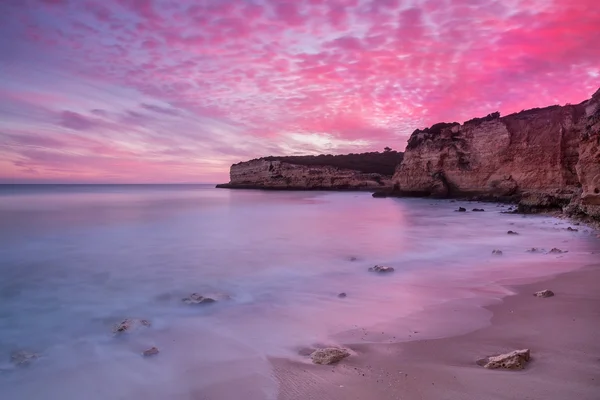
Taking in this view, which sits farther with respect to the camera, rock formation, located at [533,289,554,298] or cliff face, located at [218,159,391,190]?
cliff face, located at [218,159,391,190]

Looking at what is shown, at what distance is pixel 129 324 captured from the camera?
3773mm

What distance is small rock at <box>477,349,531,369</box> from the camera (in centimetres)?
248

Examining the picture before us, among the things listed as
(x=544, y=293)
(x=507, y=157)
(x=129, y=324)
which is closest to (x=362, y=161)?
(x=507, y=157)

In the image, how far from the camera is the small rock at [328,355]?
2.78 metres

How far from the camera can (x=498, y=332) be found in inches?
126

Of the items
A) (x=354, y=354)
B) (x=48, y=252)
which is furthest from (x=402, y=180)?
(x=354, y=354)

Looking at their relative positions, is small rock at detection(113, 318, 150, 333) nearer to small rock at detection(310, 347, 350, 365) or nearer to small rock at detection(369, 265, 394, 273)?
small rock at detection(310, 347, 350, 365)

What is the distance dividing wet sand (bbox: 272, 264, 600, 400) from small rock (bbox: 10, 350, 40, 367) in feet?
6.99

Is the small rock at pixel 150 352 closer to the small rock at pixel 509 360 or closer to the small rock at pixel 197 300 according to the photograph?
the small rock at pixel 197 300

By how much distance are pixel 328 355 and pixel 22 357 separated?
267cm

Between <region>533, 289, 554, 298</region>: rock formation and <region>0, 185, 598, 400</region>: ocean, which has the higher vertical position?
<region>533, 289, 554, 298</region>: rock formation

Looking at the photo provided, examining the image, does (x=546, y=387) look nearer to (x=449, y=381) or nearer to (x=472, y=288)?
(x=449, y=381)

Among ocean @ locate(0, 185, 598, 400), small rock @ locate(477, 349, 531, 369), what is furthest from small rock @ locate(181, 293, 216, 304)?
small rock @ locate(477, 349, 531, 369)

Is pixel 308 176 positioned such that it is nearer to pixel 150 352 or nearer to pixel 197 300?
pixel 197 300
